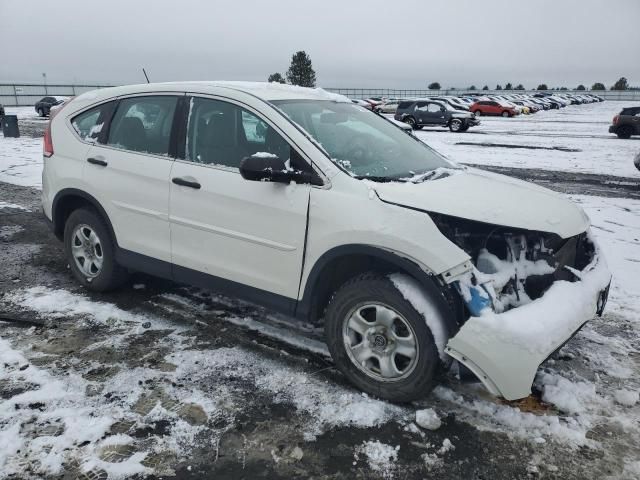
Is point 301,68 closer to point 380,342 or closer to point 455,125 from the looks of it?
point 455,125

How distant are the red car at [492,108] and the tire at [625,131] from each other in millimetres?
18464

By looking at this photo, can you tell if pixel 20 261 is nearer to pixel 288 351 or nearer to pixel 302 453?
pixel 288 351

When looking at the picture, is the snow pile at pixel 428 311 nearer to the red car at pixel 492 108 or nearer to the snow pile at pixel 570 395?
the snow pile at pixel 570 395

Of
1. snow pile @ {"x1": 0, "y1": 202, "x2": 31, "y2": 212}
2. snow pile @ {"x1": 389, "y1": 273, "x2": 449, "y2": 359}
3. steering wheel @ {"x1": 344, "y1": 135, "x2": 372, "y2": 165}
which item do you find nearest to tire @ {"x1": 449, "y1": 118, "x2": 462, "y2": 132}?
snow pile @ {"x1": 0, "y1": 202, "x2": 31, "y2": 212}

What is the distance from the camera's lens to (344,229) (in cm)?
302

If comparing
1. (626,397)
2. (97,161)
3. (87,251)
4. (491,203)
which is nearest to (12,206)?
(87,251)

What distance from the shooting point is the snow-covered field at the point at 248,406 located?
8.56 ft

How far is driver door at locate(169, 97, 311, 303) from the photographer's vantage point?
327 cm

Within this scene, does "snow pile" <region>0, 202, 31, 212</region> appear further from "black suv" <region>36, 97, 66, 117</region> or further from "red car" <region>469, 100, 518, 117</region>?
"red car" <region>469, 100, 518, 117</region>

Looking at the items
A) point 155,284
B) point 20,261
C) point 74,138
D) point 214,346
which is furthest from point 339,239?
point 20,261

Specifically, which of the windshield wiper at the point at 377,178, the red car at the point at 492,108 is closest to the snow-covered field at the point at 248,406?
the windshield wiper at the point at 377,178

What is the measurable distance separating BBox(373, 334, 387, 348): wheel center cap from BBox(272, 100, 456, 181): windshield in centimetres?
99

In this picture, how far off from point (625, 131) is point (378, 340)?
23.0 meters

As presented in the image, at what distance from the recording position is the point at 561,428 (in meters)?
→ 2.87
